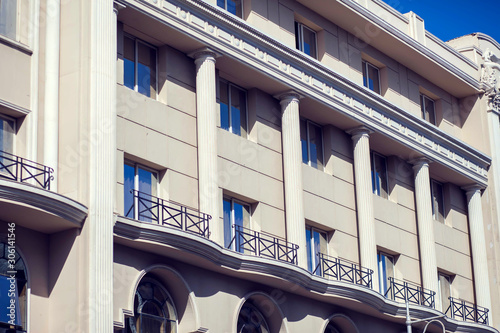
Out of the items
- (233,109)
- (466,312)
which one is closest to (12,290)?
(233,109)

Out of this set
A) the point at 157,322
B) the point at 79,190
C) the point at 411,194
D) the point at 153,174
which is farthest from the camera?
the point at 411,194

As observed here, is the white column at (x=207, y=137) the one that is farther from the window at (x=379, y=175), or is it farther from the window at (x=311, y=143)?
the window at (x=379, y=175)

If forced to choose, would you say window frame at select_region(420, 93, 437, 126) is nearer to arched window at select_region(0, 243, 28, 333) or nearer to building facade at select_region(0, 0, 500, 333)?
building facade at select_region(0, 0, 500, 333)

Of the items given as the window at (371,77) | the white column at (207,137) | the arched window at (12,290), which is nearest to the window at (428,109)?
the window at (371,77)

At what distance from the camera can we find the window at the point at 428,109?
4962cm

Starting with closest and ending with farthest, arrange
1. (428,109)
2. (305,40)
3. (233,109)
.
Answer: (233,109)
(305,40)
(428,109)

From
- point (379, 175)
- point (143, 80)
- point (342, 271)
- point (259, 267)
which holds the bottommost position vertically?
point (259, 267)

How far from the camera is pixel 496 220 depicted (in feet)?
164

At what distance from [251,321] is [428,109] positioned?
1856 centimetres

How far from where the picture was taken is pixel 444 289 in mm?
47625

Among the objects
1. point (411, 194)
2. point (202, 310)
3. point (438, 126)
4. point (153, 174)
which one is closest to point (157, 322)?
point (202, 310)

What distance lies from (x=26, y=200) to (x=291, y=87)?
47.7 feet

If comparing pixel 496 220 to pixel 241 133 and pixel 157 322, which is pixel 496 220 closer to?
pixel 241 133

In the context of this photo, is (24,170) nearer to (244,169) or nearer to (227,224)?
(227,224)
